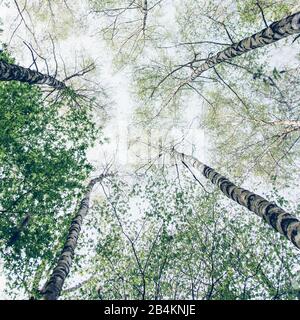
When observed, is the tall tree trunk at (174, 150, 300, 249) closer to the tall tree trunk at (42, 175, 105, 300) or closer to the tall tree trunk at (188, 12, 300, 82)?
the tall tree trunk at (188, 12, 300, 82)

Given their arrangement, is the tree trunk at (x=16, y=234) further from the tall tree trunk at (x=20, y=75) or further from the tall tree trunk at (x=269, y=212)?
the tall tree trunk at (x=269, y=212)

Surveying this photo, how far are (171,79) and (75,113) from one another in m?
5.05

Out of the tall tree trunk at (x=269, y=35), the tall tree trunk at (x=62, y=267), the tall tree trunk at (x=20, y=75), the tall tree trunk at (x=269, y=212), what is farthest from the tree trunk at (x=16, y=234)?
the tall tree trunk at (x=269, y=35)

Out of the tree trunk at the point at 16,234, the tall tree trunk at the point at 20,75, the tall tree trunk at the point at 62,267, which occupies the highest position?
the tall tree trunk at the point at 20,75

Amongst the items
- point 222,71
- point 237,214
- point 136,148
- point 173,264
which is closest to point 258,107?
point 222,71

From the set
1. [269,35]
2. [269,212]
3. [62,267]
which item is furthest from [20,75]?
[269,212]

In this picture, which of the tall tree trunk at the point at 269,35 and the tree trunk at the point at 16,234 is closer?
the tall tree trunk at the point at 269,35

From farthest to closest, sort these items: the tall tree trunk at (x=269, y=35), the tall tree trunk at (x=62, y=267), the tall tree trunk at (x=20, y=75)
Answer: the tall tree trunk at (x=20, y=75), the tall tree trunk at (x=269, y=35), the tall tree trunk at (x=62, y=267)

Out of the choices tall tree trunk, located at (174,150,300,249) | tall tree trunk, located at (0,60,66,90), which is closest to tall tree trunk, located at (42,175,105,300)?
tall tree trunk, located at (174,150,300,249)

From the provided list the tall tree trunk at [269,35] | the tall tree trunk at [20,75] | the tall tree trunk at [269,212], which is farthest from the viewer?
the tall tree trunk at [20,75]

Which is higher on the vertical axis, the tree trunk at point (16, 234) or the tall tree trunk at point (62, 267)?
the tree trunk at point (16, 234)
